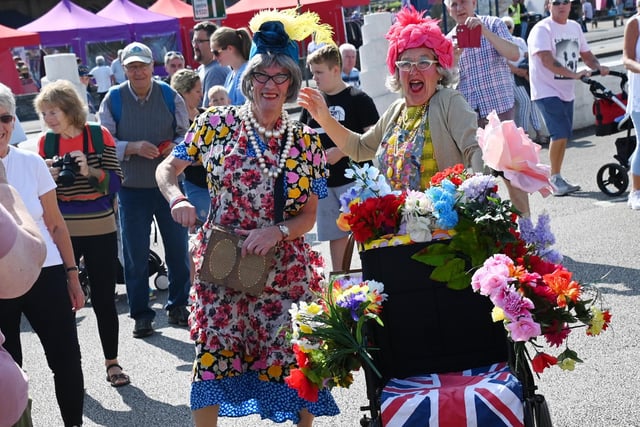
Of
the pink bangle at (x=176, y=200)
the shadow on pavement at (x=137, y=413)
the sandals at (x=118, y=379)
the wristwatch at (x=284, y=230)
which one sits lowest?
the shadow on pavement at (x=137, y=413)

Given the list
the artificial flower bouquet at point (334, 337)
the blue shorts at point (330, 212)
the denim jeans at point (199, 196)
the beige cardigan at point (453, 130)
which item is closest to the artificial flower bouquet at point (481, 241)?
the artificial flower bouquet at point (334, 337)

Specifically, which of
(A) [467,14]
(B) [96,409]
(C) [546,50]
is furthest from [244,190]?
(C) [546,50]

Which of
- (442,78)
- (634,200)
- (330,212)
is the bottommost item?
(634,200)

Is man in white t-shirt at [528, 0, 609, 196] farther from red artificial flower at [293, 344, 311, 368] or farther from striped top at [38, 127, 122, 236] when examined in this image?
red artificial flower at [293, 344, 311, 368]

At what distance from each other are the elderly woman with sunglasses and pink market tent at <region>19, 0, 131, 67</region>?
24260 millimetres

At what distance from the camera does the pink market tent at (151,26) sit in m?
29.3

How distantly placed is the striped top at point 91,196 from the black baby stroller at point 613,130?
19.2 ft

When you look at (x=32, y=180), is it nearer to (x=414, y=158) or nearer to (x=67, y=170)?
(x=67, y=170)

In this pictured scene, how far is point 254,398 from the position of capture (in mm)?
4348

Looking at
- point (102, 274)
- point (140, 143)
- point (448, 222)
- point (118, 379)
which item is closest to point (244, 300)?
point (448, 222)

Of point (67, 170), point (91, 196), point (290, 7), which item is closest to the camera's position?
point (67, 170)

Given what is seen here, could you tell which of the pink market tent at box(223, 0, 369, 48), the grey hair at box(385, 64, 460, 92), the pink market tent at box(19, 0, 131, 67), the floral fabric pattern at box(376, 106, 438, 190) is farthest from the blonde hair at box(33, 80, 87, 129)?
the pink market tent at box(19, 0, 131, 67)

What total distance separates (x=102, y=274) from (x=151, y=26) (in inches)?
968

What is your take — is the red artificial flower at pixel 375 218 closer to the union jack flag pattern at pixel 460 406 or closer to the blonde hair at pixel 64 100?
the union jack flag pattern at pixel 460 406
